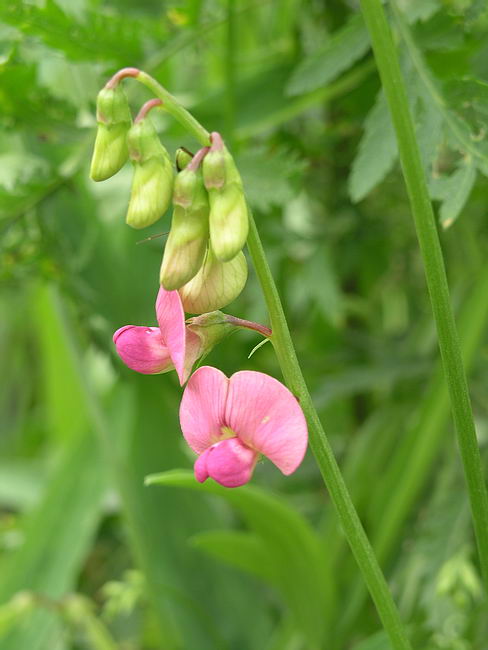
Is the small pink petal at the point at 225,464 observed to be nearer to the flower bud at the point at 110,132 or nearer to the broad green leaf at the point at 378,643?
the flower bud at the point at 110,132

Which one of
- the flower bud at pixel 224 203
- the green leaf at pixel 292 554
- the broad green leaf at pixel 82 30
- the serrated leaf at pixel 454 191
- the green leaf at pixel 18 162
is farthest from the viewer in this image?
the green leaf at pixel 18 162

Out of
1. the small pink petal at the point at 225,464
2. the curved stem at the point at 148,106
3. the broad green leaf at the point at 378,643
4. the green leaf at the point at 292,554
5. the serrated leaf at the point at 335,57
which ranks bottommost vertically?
the broad green leaf at the point at 378,643

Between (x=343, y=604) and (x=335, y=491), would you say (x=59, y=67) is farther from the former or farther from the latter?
(x=335, y=491)

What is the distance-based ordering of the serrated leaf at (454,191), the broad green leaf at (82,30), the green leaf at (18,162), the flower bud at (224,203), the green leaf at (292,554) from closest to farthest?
1. the flower bud at (224,203)
2. the serrated leaf at (454,191)
3. the broad green leaf at (82,30)
4. the green leaf at (292,554)
5. the green leaf at (18,162)

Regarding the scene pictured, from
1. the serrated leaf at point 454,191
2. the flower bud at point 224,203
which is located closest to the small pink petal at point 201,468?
the flower bud at point 224,203

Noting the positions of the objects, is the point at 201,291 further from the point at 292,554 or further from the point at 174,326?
the point at 292,554

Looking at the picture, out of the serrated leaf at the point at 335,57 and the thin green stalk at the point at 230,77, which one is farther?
the thin green stalk at the point at 230,77

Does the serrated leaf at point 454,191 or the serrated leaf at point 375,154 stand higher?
the serrated leaf at point 375,154
